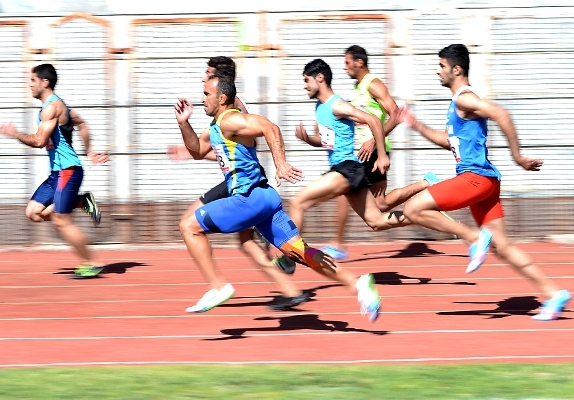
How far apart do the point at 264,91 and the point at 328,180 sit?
363cm

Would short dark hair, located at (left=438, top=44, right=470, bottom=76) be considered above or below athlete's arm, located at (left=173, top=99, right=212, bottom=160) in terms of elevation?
above

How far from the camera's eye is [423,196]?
9.83 m

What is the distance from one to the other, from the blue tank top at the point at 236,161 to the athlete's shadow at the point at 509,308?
7.22 ft

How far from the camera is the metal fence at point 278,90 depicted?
1512 cm

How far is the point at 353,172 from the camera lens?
1192 cm

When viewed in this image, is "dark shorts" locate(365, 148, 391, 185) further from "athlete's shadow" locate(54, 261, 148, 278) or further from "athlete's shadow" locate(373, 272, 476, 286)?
"athlete's shadow" locate(54, 261, 148, 278)

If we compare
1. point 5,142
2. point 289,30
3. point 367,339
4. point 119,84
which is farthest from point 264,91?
point 367,339

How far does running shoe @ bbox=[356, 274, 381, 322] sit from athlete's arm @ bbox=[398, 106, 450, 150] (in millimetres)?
1628

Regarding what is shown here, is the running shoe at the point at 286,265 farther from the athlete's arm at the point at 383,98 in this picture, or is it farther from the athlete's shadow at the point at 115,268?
the athlete's shadow at the point at 115,268

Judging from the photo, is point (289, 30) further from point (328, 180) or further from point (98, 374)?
point (98, 374)

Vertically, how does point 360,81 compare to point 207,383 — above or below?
above

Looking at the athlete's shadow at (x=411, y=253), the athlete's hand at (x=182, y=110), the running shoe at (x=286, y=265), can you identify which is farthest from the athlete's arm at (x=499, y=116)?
the athlete's shadow at (x=411, y=253)

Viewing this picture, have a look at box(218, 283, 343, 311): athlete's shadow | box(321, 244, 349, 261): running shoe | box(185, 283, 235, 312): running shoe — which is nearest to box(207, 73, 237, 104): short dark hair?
box(185, 283, 235, 312): running shoe

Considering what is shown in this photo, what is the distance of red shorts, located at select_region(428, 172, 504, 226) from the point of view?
9.70m
